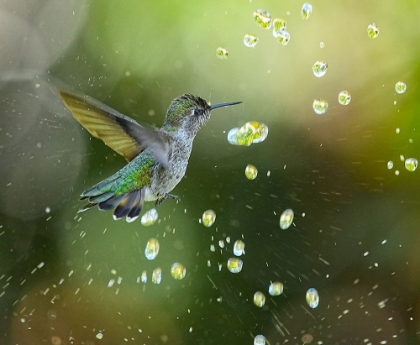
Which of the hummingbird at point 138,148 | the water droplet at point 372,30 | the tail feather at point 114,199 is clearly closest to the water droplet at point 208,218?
the hummingbird at point 138,148

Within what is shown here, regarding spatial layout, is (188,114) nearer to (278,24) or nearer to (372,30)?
(278,24)

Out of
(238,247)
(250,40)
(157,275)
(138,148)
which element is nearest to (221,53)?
(250,40)

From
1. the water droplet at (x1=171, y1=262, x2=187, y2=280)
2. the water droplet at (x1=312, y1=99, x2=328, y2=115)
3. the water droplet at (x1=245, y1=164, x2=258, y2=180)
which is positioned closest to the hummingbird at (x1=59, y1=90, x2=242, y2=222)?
the water droplet at (x1=171, y1=262, x2=187, y2=280)

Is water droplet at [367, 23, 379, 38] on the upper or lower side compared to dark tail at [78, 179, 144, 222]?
lower

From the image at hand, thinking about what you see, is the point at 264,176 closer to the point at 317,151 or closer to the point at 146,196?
the point at 317,151

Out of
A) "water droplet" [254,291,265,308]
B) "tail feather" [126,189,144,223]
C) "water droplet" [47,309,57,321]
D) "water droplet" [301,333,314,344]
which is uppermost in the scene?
"tail feather" [126,189,144,223]

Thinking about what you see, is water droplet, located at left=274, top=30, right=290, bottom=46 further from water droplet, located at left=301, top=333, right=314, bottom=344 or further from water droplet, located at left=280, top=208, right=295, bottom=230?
water droplet, located at left=301, top=333, right=314, bottom=344

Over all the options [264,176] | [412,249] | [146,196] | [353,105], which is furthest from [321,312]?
[146,196]
